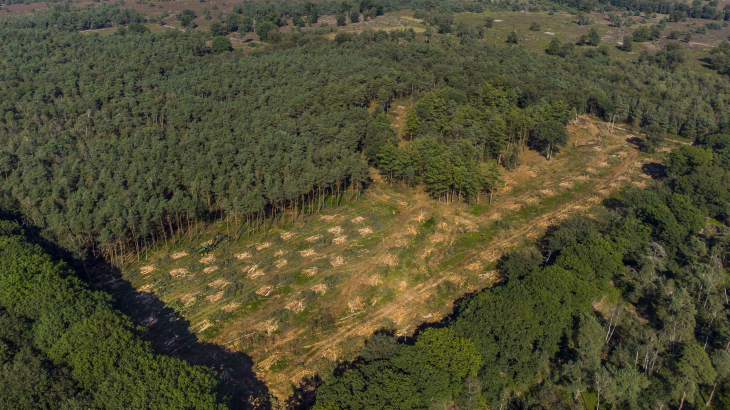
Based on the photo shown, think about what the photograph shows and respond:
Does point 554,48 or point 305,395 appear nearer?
point 305,395

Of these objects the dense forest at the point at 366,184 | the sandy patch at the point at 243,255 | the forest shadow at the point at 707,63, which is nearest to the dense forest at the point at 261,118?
the dense forest at the point at 366,184

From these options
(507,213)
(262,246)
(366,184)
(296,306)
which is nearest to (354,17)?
(366,184)

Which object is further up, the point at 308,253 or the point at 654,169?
the point at 654,169

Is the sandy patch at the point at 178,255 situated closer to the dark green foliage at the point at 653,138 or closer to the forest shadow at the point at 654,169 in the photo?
the forest shadow at the point at 654,169

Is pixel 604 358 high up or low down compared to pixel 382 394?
down

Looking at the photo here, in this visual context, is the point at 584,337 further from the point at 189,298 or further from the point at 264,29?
the point at 264,29

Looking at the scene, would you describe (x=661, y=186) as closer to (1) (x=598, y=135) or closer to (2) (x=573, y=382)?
(1) (x=598, y=135)

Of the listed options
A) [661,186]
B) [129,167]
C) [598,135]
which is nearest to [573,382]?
[661,186]
